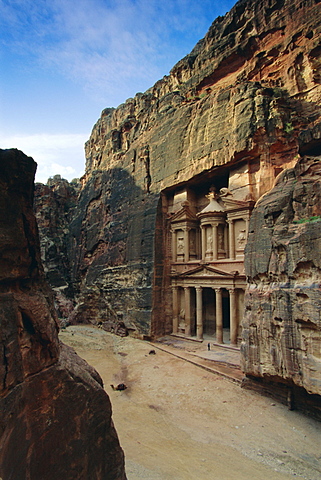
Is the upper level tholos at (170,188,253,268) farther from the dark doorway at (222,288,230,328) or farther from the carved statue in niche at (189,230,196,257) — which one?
the dark doorway at (222,288,230,328)

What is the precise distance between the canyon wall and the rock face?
27.7 feet

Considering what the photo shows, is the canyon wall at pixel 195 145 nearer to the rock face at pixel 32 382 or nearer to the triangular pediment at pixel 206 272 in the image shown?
the triangular pediment at pixel 206 272

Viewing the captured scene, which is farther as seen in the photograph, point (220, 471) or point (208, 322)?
point (208, 322)

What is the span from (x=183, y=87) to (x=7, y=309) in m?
26.2

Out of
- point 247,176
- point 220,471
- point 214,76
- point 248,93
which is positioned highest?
point 214,76

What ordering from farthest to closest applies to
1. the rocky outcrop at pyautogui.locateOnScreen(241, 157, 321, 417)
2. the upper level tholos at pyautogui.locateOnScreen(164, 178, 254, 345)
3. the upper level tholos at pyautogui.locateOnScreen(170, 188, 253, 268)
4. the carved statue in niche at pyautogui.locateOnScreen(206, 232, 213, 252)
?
the carved statue in niche at pyautogui.locateOnScreen(206, 232, 213, 252), the upper level tholos at pyautogui.locateOnScreen(170, 188, 253, 268), the upper level tholos at pyautogui.locateOnScreen(164, 178, 254, 345), the rocky outcrop at pyautogui.locateOnScreen(241, 157, 321, 417)

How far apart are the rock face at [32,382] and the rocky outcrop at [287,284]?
7949mm

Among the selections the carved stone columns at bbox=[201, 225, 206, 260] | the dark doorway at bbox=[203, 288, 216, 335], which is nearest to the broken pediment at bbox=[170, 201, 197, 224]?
the carved stone columns at bbox=[201, 225, 206, 260]

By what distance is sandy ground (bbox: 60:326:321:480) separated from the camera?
25.5 feet

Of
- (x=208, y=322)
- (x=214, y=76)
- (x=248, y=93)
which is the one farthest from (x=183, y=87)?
(x=208, y=322)

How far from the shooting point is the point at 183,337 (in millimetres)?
21891

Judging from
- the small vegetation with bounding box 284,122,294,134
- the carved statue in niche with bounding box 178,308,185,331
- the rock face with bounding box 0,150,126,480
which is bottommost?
the carved statue in niche with bounding box 178,308,185,331

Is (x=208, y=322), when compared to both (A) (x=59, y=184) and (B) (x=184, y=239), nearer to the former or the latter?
(B) (x=184, y=239)

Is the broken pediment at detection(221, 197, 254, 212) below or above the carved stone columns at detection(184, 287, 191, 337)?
above
